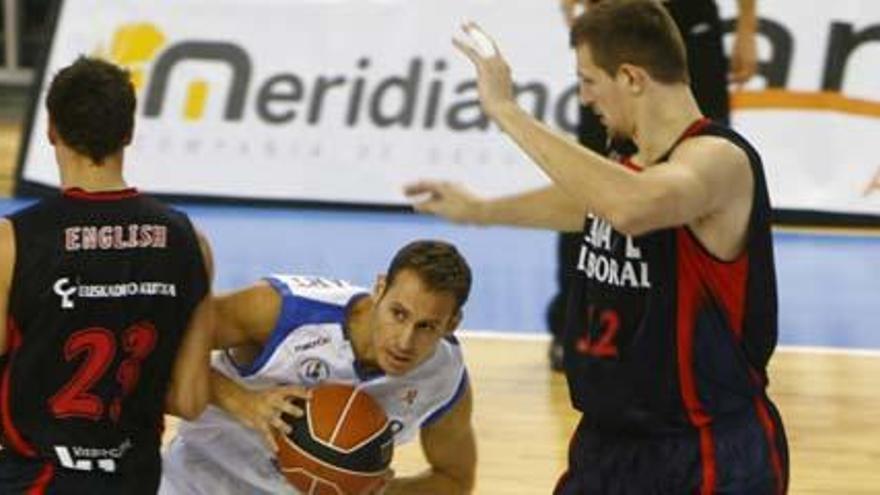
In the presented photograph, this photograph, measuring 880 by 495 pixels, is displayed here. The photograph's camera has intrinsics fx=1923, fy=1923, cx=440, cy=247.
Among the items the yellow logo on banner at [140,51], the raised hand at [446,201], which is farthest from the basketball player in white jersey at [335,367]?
the yellow logo on banner at [140,51]

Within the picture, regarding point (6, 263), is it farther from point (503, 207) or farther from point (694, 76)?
point (694, 76)

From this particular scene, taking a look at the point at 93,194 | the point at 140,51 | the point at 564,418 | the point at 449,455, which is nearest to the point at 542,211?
the point at 449,455

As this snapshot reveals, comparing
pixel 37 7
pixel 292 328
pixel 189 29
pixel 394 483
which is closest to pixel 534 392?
pixel 394 483

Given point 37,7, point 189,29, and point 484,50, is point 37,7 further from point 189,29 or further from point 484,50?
point 484,50

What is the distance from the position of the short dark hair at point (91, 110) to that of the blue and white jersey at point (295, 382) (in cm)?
90

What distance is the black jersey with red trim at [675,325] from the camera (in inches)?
157

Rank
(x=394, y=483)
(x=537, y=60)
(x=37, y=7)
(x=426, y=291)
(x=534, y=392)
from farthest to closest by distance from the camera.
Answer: (x=37, y=7)
(x=537, y=60)
(x=534, y=392)
(x=394, y=483)
(x=426, y=291)

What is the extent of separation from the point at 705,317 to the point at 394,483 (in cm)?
149

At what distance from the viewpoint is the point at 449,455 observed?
5117mm

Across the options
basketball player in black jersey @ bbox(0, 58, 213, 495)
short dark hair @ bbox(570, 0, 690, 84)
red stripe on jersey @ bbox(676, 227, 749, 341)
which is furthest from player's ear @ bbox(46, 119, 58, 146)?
red stripe on jersey @ bbox(676, 227, 749, 341)

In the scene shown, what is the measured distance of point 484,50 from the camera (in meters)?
3.94

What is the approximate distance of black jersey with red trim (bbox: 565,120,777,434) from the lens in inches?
157

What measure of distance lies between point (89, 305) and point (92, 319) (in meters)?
0.03

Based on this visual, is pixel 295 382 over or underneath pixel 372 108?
underneath
